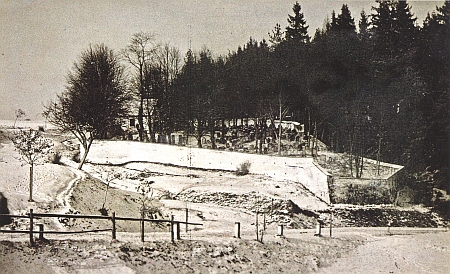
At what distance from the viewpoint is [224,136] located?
2439 mm

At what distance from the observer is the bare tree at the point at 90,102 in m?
2.33

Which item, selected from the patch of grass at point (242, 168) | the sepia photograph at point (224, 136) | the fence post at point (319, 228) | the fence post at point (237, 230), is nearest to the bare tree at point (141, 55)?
the sepia photograph at point (224, 136)

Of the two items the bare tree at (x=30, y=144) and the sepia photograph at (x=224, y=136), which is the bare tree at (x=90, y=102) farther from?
the bare tree at (x=30, y=144)

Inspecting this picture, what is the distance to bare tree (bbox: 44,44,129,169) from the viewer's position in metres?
2.33

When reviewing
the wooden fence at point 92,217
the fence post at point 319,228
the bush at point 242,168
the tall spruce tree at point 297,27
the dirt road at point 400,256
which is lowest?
the dirt road at point 400,256

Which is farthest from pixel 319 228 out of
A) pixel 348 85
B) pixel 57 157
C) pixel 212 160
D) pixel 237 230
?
pixel 57 157

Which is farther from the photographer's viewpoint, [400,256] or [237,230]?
[400,256]

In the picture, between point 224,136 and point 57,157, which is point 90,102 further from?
point 224,136

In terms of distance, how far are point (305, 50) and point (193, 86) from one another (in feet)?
2.24

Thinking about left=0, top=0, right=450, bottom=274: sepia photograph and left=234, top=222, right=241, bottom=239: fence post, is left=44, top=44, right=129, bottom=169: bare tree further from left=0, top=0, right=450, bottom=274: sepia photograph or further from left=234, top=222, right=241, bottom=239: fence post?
left=234, top=222, right=241, bottom=239: fence post

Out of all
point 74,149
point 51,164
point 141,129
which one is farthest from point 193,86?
point 51,164

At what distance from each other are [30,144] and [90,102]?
1.33 feet

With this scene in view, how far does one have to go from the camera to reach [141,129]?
2.35 meters

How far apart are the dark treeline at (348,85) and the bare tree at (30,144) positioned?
2.20 feet
